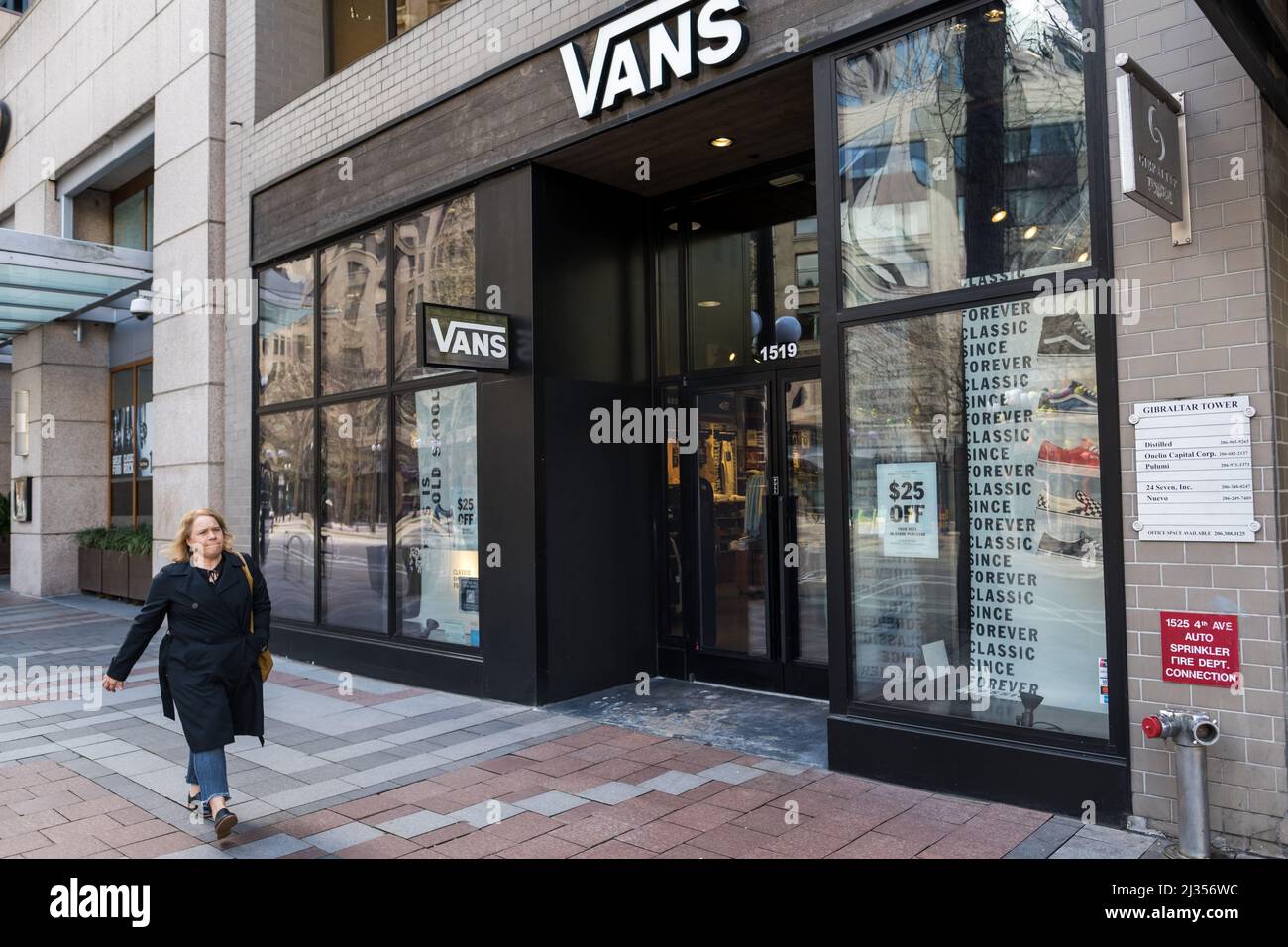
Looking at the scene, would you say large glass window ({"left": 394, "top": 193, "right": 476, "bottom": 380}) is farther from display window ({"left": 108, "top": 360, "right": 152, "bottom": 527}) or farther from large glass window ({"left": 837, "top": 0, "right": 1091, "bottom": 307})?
display window ({"left": 108, "top": 360, "right": 152, "bottom": 527})

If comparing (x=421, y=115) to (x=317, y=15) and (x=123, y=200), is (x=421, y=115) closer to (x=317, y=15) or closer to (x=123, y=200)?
(x=317, y=15)

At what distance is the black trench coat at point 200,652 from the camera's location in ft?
15.7

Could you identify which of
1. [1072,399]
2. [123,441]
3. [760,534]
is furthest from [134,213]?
[1072,399]

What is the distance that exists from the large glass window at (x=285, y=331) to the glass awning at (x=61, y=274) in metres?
3.13

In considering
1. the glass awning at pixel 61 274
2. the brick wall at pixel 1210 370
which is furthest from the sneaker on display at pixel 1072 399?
the glass awning at pixel 61 274

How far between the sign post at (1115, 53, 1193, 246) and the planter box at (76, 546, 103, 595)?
15.8 m

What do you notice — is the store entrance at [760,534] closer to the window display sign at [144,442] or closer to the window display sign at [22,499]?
the window display sign at [144,442]

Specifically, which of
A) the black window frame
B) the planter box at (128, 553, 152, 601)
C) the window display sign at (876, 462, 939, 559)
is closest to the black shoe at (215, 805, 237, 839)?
the black window frame

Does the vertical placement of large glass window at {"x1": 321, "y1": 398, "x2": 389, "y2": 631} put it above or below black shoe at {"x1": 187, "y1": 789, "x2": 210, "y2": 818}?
above

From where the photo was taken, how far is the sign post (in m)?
4.08

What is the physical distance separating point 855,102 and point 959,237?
1.16 meters

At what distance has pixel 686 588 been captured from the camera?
8.36 meters

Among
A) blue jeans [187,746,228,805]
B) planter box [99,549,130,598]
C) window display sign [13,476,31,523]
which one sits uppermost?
window display sign [13,476,31,523]

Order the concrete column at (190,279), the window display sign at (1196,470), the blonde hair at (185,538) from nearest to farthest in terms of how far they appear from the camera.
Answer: the window display sign at (1196,470) → the blonde hair at (185,538) → the concrete column at (190,279)
